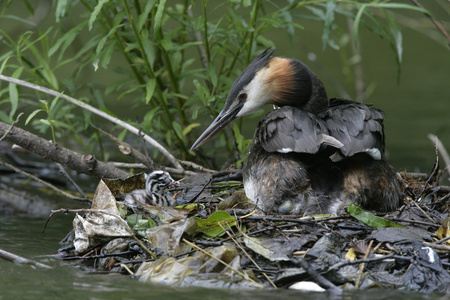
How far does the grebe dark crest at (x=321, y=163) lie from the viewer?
404 centimetres

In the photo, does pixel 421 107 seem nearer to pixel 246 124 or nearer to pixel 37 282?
pixel 246 124

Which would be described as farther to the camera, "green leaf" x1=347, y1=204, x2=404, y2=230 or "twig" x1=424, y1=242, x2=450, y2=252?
"green leaf" x1=347, y1=204, x2=404, y2=230

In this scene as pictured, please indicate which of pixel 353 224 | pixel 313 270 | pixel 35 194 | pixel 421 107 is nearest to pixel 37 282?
pixel 313 270

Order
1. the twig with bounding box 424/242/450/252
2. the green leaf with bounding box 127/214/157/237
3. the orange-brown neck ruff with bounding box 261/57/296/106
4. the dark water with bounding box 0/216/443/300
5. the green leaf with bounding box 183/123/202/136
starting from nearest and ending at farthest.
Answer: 1. the dark water with bounding box 0/216/443/300
2. the twig with bounding box 424/242/450/252
3. the green leaf with bounding box 127/214/157/237
4. the orange-brown neck ruff with bounding box 261/57/296/106
5. the green leaf with bounding box 183/123/202/136

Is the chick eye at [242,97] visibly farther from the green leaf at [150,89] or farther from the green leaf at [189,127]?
the green leaf at [189,127]

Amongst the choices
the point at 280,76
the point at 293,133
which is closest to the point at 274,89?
the point at 280,76

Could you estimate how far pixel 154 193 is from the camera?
185 inches

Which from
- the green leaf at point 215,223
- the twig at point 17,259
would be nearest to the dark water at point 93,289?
the twig at point 17,259

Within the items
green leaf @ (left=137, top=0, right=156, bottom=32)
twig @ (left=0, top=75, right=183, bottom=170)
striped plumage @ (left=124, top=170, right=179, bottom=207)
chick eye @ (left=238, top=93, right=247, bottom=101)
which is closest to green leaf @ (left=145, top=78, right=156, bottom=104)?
twig @ (left=0, top=75, right=183, bottom=170)

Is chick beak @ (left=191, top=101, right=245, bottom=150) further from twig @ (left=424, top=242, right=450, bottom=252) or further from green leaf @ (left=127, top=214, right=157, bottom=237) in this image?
twig @ (left=424, top=242, right=450, bottom=252)

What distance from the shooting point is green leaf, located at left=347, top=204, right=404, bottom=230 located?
4.04 meters

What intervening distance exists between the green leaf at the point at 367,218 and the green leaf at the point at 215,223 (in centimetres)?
69

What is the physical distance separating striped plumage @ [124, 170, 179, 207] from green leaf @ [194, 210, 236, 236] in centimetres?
64

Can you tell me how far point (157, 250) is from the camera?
13.1 ft
